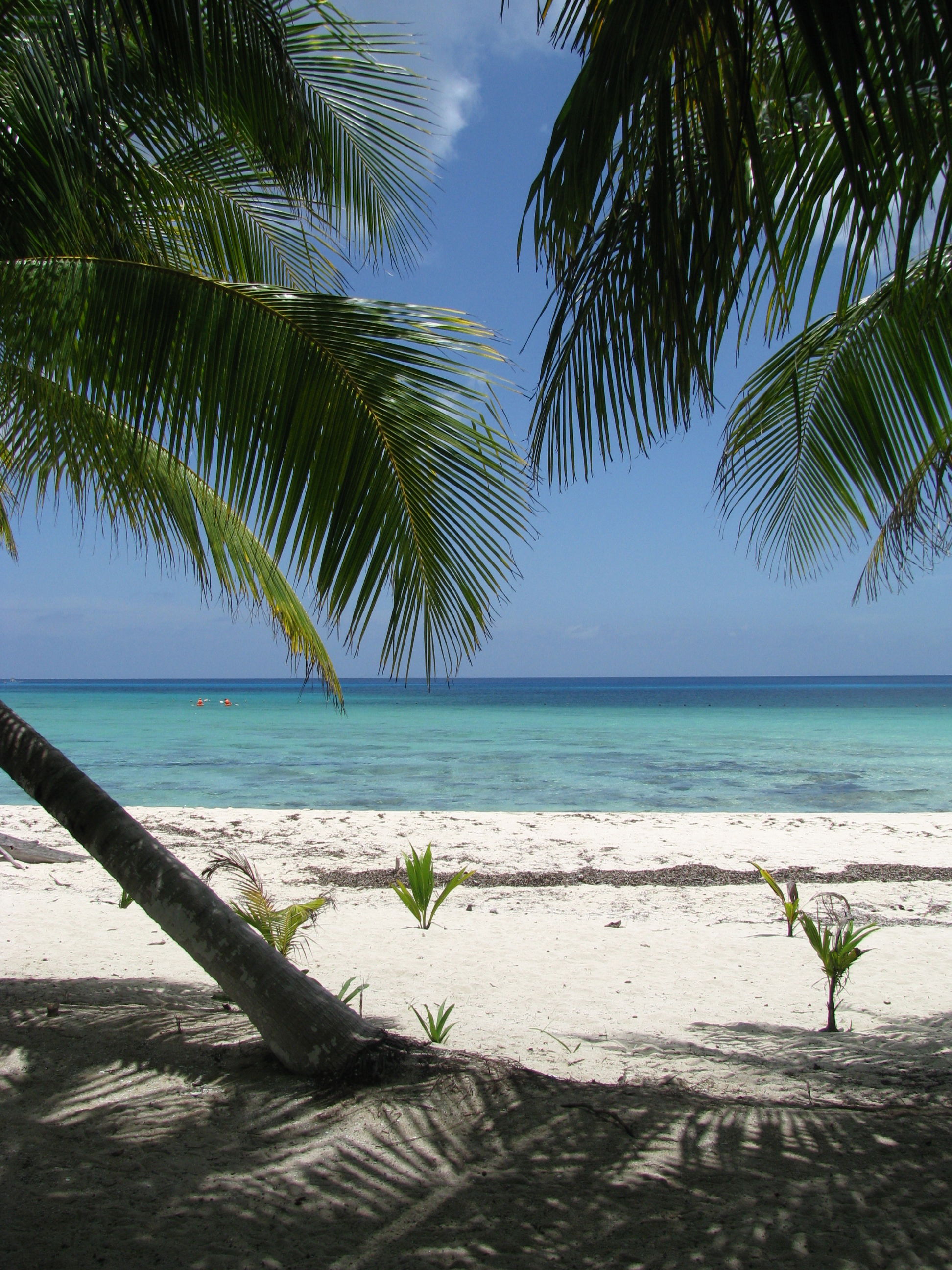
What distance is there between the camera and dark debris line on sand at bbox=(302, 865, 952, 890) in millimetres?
7438

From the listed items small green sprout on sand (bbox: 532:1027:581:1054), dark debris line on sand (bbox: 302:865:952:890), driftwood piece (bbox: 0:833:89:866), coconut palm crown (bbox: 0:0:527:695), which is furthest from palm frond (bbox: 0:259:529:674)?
driftwood piece (bbox: 0:833:89:866)

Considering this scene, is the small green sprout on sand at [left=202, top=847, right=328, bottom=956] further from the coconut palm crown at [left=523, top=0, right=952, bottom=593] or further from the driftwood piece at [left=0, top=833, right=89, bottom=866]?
the driftwood piece at [left=0, top=833, right=89, bottom=866]

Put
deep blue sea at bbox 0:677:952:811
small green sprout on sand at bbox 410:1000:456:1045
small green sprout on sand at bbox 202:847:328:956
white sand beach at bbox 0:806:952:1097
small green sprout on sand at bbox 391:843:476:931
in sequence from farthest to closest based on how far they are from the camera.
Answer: deep blue sea at bbox 0:677:952:811
small green sprout on sand at bbox 391:843:476:931
small green sprout on sand at bbox 202:847:328:956
white sand beach at bbox 0:806:952:1097
small green sprout on sand at bbox 410:1000:456:1045

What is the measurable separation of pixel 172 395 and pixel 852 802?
15370 millimetres

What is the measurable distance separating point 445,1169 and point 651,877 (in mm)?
5660

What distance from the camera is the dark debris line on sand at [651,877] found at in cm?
744

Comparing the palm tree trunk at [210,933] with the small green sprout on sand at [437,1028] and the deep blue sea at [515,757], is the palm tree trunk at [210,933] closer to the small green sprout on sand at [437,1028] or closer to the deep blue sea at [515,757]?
the small green sprout on sand at [437,1028]

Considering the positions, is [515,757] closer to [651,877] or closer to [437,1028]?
[651,877]

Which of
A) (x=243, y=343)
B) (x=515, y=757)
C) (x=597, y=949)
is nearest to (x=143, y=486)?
(x=243, y=343)

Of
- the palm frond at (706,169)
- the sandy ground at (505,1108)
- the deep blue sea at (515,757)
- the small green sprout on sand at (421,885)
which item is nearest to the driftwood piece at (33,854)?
the sandy ground at (505,1108)

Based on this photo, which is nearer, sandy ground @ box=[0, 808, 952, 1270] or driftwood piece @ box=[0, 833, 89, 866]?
sandy ground @ box=[0, 808, 952, 1270]

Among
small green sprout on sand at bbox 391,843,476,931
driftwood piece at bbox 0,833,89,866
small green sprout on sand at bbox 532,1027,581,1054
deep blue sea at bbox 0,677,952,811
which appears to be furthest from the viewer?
deep blue sea at bbox 0,677,952,811

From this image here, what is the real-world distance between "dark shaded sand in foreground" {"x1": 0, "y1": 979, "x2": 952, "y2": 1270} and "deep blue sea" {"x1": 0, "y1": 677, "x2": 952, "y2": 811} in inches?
434

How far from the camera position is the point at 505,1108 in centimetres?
266
